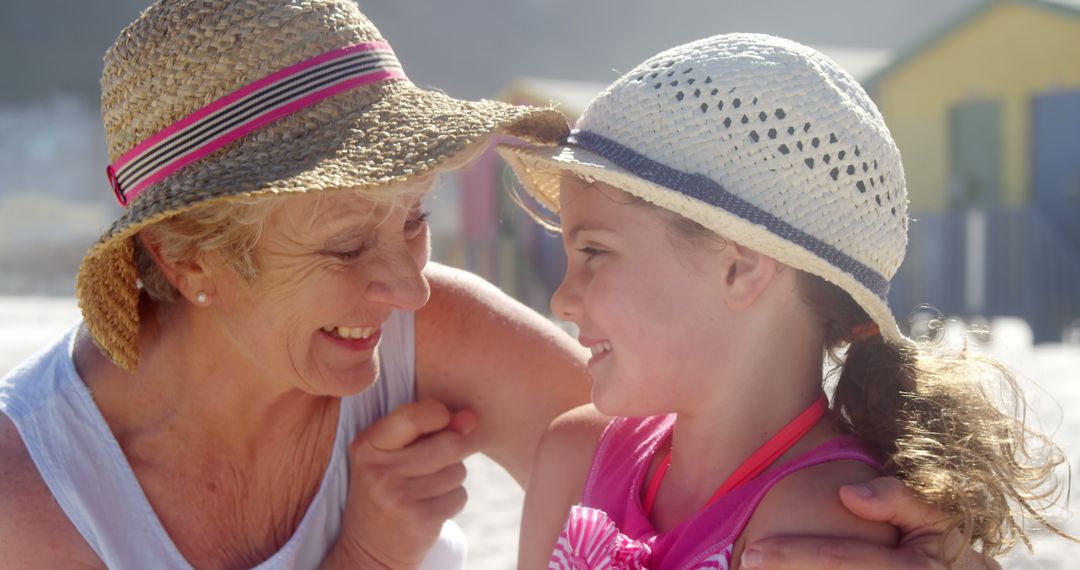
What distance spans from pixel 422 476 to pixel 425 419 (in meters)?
0.14

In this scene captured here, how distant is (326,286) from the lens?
6.95 feet

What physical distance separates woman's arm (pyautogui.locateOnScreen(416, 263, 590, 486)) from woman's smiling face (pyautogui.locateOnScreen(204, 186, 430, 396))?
0.43 meters

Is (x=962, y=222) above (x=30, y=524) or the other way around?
the other way around

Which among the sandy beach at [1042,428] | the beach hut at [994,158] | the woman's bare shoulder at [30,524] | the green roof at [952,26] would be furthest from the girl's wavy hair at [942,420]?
the green roof at [952,26]

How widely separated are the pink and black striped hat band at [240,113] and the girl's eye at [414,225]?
305 mm

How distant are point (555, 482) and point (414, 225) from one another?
63cm

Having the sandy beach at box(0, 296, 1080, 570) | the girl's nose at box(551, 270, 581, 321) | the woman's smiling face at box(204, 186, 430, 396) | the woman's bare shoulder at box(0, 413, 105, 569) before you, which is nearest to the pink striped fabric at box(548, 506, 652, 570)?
the girl's nose at box(551, 270, 581, 321)

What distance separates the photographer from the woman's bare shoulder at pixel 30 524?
2.19 meters

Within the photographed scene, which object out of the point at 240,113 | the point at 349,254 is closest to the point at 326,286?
the point at 349,254

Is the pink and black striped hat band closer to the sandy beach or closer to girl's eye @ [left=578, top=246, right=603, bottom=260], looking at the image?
girl's eye @ [left=578, top=246, right=603, bottom=260]

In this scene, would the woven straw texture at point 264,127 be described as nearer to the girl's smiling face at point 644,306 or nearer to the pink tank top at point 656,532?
the girl's smiling face at point 644,306

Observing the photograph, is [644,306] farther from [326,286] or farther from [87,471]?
[87,471]

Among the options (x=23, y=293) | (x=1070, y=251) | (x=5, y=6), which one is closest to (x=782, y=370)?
(x=1070, y=251)

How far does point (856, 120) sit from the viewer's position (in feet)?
5.81
